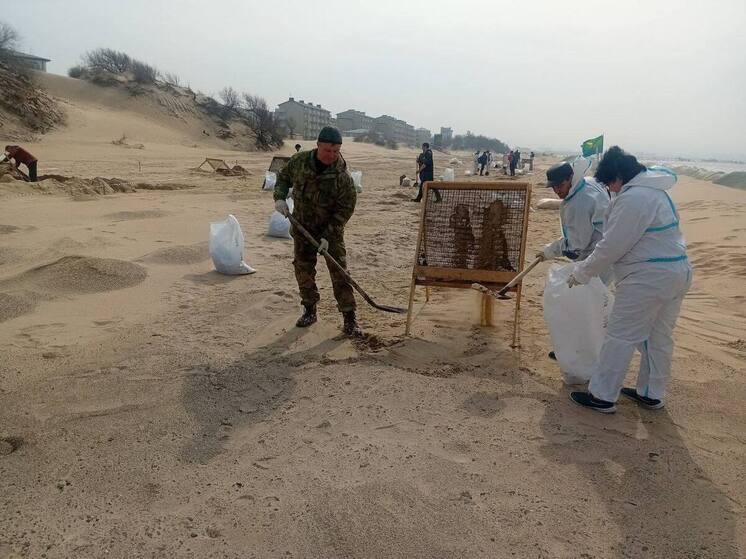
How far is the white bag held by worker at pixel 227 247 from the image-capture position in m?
5.27

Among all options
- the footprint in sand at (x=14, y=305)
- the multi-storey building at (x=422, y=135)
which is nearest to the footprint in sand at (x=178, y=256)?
the footprint in sand at (x=14, y=305)

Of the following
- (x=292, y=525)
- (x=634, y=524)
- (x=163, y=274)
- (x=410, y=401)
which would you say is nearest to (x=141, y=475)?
(x=292, y=525)

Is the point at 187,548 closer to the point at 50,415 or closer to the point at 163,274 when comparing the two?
the point at 50,415

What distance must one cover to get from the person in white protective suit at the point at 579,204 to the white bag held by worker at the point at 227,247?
3.15 meters

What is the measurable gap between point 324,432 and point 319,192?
1892mm

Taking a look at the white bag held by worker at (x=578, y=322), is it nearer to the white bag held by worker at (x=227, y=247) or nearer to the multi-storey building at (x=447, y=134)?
the white bag held by worker at (x=227, y=247)

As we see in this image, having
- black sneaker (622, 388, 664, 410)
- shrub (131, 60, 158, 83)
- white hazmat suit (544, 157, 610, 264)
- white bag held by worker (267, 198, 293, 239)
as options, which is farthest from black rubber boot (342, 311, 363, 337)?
shrub (131, 60, 158, 83)

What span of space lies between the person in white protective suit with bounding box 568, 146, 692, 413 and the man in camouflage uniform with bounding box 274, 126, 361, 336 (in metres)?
1.73

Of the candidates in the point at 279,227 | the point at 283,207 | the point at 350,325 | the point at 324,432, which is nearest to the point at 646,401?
the point at 324,432

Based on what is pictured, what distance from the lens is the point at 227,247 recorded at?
17.3 ft

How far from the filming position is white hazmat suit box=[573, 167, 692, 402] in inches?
106

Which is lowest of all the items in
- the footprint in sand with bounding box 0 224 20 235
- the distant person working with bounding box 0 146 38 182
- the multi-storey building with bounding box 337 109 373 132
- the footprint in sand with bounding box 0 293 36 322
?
the footprint in sand with bounding box 0 293 36 322

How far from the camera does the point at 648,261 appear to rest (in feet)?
8.91

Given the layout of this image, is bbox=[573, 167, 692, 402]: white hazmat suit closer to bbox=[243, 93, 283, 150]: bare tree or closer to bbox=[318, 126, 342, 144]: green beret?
bbox=[318, 126, 342, 144]: green beret
